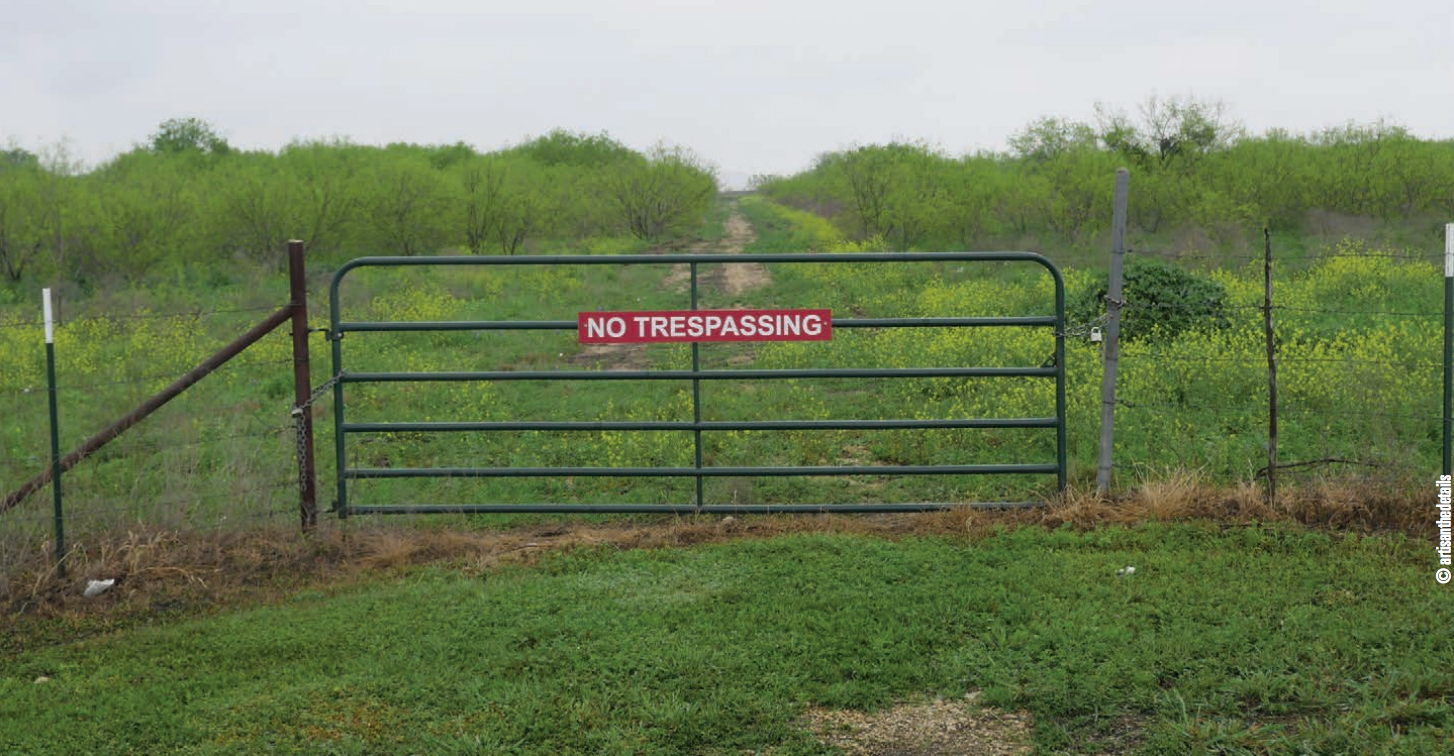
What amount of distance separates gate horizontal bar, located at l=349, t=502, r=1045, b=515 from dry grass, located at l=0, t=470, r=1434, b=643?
7 centimetres

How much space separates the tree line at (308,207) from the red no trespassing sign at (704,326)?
953 inches

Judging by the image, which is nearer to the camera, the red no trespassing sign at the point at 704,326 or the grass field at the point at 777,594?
the grass field at the point at 777,594

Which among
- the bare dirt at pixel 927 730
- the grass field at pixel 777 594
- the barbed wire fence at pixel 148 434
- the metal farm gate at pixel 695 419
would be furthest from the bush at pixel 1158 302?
the bare dirt at pixel 927 730

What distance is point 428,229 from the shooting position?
3512 cm

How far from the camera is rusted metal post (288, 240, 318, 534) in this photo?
7.64 meters

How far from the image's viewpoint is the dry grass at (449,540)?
677 centimetres

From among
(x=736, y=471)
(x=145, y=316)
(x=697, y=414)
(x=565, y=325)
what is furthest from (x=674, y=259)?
(x=145, y=316)

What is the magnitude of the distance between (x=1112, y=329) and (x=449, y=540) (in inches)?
168

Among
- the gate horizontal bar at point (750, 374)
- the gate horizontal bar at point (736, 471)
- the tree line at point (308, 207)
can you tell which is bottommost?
the gate horizontal bar at point (736, 471)

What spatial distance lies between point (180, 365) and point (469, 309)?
6.36 metres

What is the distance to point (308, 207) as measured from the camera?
32812 mm

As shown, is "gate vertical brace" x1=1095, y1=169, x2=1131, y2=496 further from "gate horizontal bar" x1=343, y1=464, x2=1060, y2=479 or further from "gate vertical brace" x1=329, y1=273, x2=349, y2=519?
"gate vertical brace" x1=329, y1=273, x2=349, y2=519

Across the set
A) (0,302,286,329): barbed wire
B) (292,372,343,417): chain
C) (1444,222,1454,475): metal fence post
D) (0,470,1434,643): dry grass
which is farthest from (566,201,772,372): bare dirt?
(1444,222,1454,475): metal fence post

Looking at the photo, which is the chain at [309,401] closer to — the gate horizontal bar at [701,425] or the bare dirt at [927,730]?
the gate horizontal bar at [701,425]
